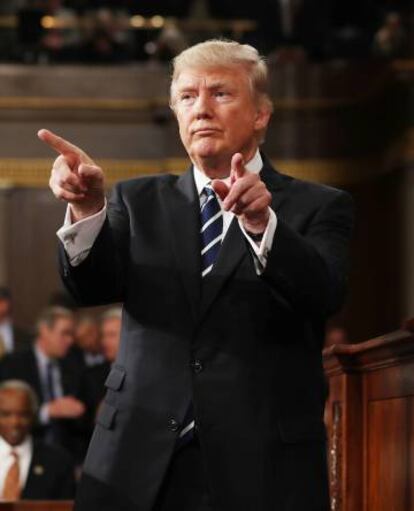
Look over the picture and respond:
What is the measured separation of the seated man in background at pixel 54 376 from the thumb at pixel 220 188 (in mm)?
4971

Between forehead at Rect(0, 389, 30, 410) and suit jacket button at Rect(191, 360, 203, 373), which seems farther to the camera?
forehead at Rect(0, 389, 30, 410)

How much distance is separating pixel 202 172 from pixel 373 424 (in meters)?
1.00

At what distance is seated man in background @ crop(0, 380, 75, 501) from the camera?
631 centimetres

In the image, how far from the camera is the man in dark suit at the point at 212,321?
2.74m

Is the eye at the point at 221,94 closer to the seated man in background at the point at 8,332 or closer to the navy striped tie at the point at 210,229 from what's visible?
the navy striped tie at the point at 210,229

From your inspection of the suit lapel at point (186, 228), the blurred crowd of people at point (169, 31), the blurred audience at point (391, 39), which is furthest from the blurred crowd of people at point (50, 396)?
the suit lapel at point (186, 228)

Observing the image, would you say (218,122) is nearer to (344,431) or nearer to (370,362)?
(370,362)

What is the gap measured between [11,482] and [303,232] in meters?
3.74

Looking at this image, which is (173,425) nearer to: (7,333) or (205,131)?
(205,131)

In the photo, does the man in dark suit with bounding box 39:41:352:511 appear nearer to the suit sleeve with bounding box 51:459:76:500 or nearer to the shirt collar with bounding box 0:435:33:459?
the suit sleeve with bounding box 51:459:76:500

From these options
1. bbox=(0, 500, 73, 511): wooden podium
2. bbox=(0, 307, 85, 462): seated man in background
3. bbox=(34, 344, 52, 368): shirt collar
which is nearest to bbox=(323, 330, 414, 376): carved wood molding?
bbox=(0, 500, 73, 511): wooden podium

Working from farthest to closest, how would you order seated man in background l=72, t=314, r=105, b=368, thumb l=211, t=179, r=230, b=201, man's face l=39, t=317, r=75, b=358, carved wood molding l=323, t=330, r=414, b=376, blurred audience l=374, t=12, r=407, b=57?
1. blurred audience l=374, t=12, r=407, b=57
2. seated man in background l=72, t=314, r=105, b=368
3. man's face l=39, t=317, r=75, b=358
4. carved wood molding l=323, t=330, r=414, b=376
5. thumb l=211, t=179, r=230, b=201

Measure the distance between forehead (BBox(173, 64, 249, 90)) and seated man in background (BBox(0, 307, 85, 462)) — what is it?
4.76m

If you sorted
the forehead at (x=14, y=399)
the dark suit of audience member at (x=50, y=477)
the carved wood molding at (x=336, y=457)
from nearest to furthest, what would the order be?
1. the carved wood molding at (x=336, y=457)
2. the dark suit of audience member at (x=50, y=477)
3. the forehead at (x=14, y=399)
